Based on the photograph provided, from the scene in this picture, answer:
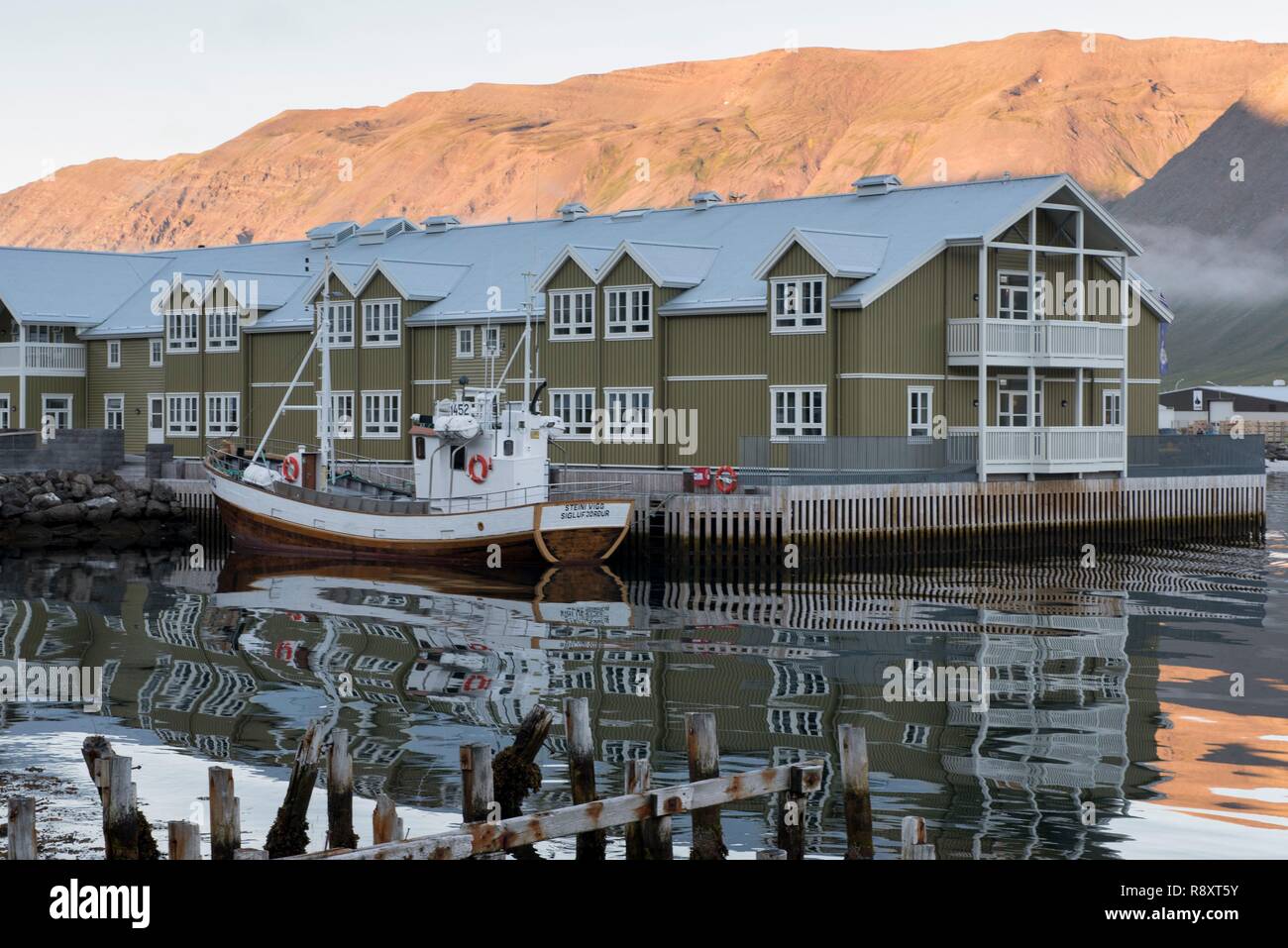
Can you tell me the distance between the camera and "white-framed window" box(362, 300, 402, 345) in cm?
6172

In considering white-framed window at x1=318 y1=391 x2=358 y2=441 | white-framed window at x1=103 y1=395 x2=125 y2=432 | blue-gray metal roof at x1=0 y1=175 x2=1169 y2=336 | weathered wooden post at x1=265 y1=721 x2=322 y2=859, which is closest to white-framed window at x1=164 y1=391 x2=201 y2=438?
white-framed window at x1=103 y1=395 x2=125 y2=432

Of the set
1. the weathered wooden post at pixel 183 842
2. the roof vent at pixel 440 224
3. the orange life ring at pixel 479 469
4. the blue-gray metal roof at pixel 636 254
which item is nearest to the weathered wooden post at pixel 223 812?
the weathered wooden post at pixel 183 842

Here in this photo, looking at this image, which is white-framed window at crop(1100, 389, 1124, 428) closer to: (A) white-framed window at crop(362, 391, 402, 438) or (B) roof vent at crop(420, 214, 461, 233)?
(A) white-framed window at crop(362, 391, 402, 438)

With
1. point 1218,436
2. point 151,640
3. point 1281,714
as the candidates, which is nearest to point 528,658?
point 151,640

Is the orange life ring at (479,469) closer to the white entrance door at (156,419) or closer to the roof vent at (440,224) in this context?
the white entrance door at (156,419)

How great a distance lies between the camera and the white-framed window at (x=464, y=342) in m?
59.7

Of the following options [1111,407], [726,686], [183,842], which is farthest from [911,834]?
[1111,407]

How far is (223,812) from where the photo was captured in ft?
47.5

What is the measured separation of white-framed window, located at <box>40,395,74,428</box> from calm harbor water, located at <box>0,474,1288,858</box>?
2674 centimetres

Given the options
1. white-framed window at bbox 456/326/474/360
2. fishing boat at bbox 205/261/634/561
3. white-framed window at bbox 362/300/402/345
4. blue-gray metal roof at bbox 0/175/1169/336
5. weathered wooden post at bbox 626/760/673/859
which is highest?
blue-gray metal roof at bbox 0/175/1169/336

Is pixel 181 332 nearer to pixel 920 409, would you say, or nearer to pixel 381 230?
pixel 381 230

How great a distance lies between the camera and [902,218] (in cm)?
5538

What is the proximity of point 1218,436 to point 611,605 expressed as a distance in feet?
95.1

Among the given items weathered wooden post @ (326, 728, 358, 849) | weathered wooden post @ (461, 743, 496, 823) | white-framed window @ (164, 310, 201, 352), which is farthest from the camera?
white-framed window @ (164, 310, 201, 352)
